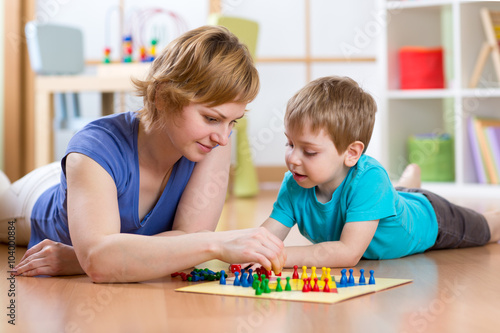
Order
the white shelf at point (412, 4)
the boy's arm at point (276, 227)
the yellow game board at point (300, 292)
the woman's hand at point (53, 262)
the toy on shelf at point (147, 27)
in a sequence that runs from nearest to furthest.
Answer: the yellow game board at point (300, 292), the woman's hand at point (53, 262), the boy's arm at point (276, 227), the white shelf at point (412, 4), the toy on shelf at point (147, 27)

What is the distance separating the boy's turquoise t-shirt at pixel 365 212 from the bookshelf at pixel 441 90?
1.73 meters

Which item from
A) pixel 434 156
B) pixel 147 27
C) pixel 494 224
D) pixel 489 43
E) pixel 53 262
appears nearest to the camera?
pixel 53 262

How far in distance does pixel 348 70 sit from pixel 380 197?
8.90ft

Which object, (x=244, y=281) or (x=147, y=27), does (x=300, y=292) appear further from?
(x=147, y=27)

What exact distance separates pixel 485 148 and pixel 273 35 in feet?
4.77

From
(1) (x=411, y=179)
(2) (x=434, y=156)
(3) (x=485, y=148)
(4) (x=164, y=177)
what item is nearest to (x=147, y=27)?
(2) (x=434, y=156)

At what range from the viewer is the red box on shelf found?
3295 mm

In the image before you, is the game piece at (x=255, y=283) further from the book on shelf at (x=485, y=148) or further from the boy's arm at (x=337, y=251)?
A: the book on shelf at (x=485, y=148)

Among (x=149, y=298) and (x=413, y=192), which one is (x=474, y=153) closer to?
(x=413, y=192)

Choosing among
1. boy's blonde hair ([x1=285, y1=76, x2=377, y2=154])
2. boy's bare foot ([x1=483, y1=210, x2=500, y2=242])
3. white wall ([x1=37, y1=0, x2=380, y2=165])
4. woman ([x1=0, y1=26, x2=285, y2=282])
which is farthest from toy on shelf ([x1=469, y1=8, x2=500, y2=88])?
woman ([x1=0, y1=26, x2=285, y2=282])

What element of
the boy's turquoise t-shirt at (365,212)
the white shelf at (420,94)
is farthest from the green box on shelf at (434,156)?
the boy's turquoise t-shirt at (365,212)

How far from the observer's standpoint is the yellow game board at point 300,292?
1012mm

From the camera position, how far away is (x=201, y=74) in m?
1.14

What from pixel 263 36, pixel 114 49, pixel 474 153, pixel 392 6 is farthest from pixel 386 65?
pixel 114 49
